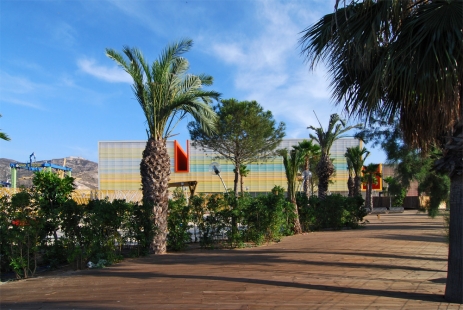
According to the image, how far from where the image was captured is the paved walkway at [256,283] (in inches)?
233

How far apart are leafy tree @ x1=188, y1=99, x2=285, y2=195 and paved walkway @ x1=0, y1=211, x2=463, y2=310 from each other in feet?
51.1

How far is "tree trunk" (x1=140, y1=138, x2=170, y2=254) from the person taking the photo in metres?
11.3

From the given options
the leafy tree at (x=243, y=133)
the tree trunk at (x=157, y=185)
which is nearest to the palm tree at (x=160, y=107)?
the tree trunk at (x=157, y=185)

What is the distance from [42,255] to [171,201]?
380cm

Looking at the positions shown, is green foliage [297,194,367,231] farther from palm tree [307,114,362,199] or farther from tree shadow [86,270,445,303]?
tree shadow [86,270,445,303]

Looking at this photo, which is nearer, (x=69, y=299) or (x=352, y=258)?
(x=69, y=299)

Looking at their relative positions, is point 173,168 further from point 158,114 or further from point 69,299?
point 69,299

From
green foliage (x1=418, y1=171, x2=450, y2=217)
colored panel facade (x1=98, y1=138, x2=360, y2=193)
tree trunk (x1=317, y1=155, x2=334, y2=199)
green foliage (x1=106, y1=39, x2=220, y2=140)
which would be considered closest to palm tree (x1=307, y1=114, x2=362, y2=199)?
tree trunk (x1=317, y1=155, x2=334, y2=199)

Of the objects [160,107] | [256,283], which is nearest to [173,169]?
[160,107]

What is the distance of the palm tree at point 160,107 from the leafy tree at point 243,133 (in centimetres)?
1269

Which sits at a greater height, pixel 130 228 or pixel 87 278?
pixel 130 228

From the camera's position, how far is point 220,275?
25.8 feet

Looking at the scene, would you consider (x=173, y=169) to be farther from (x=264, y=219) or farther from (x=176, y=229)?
(x=176, y=229)

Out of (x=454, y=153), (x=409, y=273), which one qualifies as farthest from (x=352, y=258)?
(x=454, y=153)
